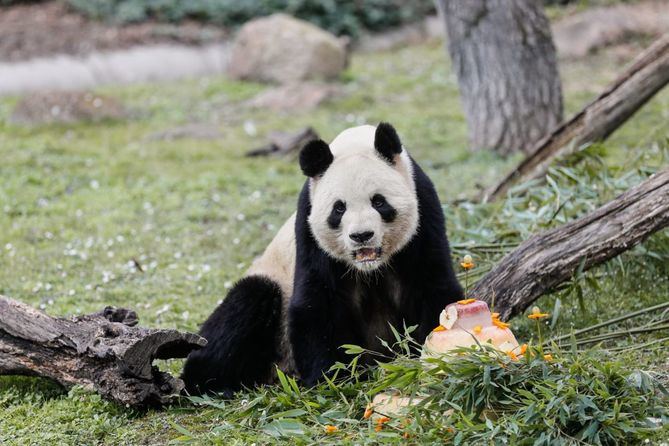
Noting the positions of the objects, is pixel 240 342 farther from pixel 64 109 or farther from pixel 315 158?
pixel 64 109

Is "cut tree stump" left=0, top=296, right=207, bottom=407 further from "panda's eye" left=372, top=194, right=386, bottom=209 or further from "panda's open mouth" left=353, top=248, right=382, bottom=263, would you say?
"panda's eye" left=372, top=194, right=386, bottom=209

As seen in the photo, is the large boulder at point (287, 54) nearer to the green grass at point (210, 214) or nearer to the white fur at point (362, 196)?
the green grass at point (210, 214)

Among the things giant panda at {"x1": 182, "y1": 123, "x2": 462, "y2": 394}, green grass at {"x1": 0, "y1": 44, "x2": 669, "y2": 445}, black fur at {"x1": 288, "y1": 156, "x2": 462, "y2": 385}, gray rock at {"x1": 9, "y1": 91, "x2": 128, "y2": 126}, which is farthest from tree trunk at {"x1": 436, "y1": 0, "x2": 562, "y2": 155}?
gray rock at {"x1": 9, "y1": 91, "x2": 128, "y2": 126}

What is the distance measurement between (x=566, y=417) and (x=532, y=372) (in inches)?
13.1

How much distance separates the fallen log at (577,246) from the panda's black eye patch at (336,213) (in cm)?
111

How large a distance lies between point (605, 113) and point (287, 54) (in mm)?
9039

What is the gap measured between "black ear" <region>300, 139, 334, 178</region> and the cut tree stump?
110 centimetres

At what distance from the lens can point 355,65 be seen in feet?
56.7

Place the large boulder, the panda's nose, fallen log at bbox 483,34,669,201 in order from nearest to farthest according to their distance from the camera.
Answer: the panda's nose, fallen log at bbox 483,34,669,201, the large boulder

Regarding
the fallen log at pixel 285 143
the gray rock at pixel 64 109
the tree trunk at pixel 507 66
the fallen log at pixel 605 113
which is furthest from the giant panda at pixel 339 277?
the gray rock at pixel 64 109

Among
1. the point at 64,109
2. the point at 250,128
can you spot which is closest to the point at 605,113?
the point at 250,128

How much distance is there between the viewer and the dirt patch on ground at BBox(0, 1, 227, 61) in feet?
57.1

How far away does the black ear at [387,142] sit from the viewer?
4.63 metres

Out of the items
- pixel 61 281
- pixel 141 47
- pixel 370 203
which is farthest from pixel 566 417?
pixel 141 47
